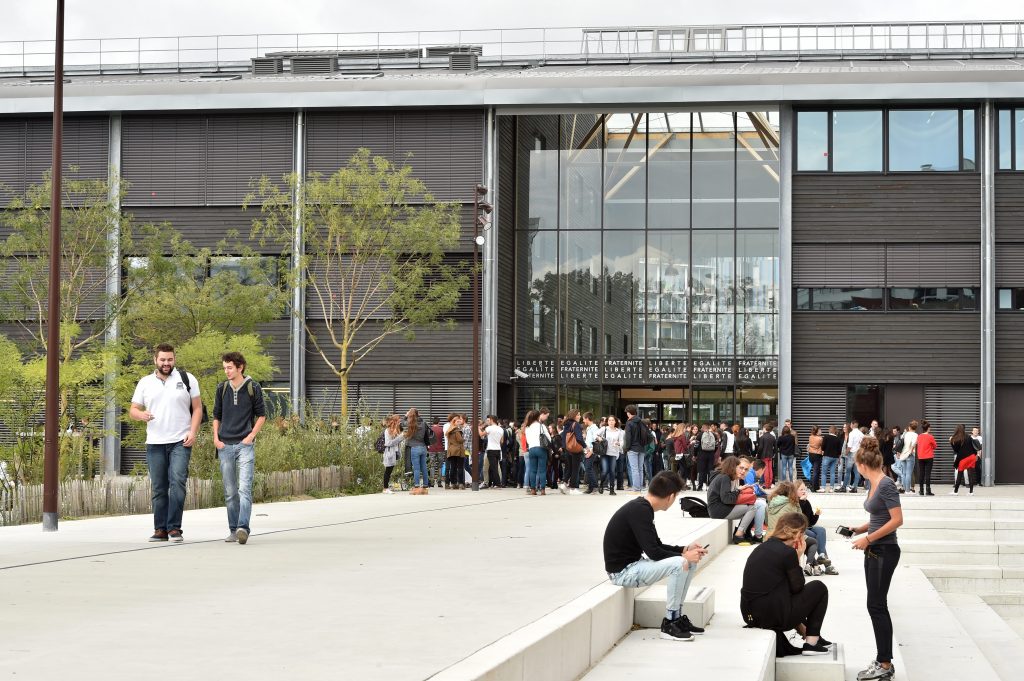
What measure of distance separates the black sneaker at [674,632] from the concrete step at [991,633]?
211 inches

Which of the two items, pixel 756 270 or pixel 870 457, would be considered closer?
pixel 870 457

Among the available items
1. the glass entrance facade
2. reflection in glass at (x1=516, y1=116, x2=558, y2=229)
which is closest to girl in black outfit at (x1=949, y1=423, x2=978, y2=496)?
the glass entrance facade

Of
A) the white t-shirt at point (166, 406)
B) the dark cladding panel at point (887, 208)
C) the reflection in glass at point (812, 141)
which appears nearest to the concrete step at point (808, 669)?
the white t-shirt at point (166, 406)

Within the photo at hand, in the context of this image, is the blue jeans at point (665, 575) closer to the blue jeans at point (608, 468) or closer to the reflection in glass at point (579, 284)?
the blue jeans at point (608, 468)

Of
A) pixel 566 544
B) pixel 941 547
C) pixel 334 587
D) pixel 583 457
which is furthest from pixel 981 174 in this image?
pixel 334 587

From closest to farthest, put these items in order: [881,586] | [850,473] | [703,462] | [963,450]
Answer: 1. [881,586]
2. [703,462]
3. [963,450]
4. [850,473]

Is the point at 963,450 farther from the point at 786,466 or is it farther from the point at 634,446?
the point at 634,446

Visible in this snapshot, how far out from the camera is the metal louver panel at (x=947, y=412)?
36.7m

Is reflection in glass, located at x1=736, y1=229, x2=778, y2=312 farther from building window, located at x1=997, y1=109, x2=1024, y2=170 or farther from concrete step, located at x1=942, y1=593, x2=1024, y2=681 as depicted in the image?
concrete step, located at x1=942, y1=593, x2=1024, y2=681

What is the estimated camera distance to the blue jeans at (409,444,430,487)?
88.8 ft

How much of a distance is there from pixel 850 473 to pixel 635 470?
7.39 m

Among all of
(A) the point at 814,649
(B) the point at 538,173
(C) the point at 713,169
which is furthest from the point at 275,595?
(C) the point at 713,169

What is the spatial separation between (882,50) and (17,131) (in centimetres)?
2567

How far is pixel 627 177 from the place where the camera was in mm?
40031
